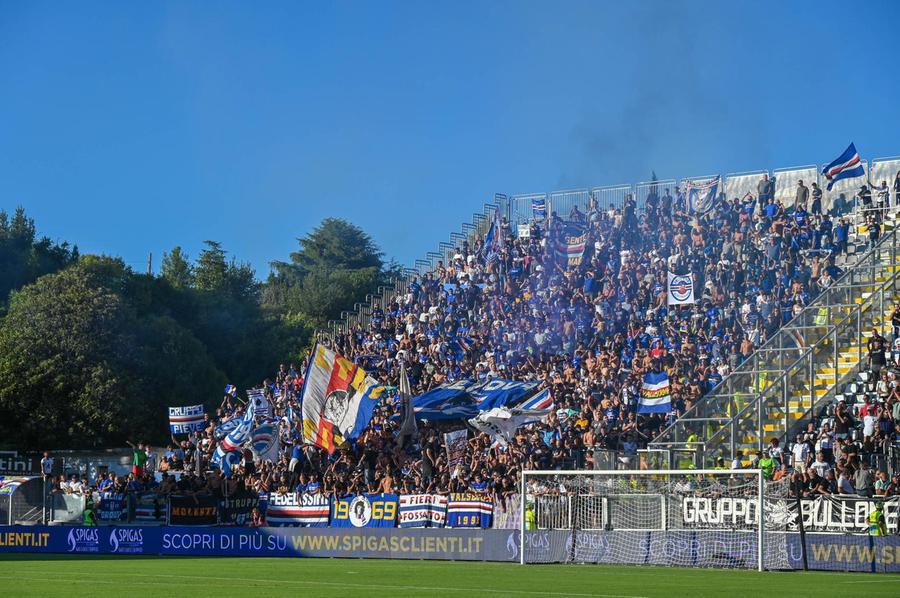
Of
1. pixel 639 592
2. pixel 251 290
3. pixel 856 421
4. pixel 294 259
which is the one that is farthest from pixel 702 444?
pixel 294 259

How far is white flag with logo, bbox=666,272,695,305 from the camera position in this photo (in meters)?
40.3

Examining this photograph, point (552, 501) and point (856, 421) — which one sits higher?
point (856, 421)

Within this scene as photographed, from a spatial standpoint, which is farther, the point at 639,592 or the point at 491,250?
the point at 491,250

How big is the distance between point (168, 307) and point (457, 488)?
4919cm

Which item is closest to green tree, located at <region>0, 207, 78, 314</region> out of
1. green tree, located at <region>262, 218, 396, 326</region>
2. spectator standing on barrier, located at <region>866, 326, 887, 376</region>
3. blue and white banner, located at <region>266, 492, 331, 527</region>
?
green tree, located at <region>262, 218, 396, 326</region>

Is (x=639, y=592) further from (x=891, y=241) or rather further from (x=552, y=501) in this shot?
(x=891, y=241)

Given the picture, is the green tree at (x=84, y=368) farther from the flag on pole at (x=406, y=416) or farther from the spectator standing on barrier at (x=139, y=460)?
→ the flag on pole at (x=406, y=416)

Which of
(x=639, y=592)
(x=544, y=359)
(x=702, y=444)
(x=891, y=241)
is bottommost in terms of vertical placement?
(x=639, y=592)

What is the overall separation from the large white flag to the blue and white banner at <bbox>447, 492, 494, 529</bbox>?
5.09 m

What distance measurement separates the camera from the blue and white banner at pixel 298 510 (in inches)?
1394

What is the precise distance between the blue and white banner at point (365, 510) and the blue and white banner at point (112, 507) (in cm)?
842

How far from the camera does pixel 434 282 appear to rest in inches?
2082

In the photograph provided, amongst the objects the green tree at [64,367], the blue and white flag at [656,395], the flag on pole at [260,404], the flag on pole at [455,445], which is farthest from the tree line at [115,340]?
the blue and white flag at [656,395]

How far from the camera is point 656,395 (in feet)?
116
